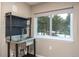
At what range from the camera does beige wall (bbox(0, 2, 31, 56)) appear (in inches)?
46.5

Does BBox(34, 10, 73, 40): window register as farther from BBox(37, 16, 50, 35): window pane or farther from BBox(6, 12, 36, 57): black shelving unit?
BBox(6, 12, 36, 57): black shelving unit

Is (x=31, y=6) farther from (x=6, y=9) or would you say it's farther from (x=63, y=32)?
(x=63, y=32)

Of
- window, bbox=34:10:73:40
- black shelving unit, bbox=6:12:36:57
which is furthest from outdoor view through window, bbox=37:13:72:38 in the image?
black shelving unit, bbox=6:12:36:57

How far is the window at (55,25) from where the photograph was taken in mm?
1176

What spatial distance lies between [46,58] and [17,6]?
80cm

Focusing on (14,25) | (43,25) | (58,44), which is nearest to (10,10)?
(14,25)

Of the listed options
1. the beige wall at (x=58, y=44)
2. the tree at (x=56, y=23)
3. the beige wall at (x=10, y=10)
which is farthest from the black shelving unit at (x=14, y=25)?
the tree at (x=56, y=23)

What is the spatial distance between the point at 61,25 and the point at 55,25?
0.08 metres

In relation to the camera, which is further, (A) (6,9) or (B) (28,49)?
(B) (28,49)

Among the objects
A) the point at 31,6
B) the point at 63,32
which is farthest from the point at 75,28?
the point at 31,6

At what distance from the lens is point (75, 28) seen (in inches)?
45.9

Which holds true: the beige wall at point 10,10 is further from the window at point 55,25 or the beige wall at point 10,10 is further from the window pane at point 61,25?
the window pane at point 61,25

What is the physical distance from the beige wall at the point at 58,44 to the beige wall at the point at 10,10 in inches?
4.3

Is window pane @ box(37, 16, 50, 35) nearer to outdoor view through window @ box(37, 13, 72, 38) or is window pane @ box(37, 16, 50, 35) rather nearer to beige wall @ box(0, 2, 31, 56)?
outdoor view through window @ box(37, 13, 72, 38)
